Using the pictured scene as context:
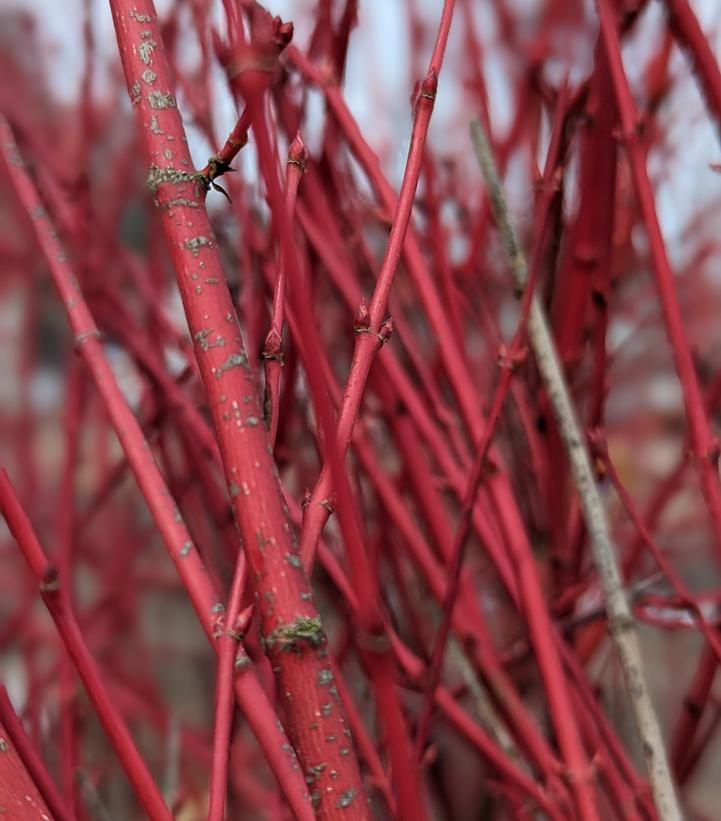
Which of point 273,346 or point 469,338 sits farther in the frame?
point 469,338

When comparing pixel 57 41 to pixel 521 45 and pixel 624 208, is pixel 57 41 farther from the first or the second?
pixel 624 208

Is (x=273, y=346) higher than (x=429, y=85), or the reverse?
(x=429, y=85)

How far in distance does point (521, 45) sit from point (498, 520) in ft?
3.21

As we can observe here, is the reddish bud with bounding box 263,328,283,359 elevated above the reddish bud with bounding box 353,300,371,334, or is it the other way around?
the reddish bud with bounding box 263,328,283,359

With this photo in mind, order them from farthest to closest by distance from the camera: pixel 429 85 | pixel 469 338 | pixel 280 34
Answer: pixel 469 338 → pixel 429 85 → pixel 280 34

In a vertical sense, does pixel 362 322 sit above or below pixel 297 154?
below

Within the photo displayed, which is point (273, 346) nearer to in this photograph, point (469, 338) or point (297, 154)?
point (297, 154)

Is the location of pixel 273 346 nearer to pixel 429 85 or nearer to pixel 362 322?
pixel 362 322

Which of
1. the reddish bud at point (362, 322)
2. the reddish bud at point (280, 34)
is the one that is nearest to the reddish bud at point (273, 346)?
the reddish bud at point (362, 322)

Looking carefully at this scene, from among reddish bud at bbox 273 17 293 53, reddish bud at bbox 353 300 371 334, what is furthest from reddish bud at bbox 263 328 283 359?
reddish bud at bbox 273 17 293 53

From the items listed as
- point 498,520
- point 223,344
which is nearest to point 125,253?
point 498,520

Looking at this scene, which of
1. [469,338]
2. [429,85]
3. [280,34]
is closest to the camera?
[280,34]

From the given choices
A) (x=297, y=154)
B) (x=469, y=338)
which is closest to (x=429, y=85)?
(x=297, y=154)

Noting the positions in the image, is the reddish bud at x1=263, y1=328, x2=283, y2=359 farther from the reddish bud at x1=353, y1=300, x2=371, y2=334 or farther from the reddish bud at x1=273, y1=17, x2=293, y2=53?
the reddish bud at x1=273, y1=17, x2=293, y2=53
